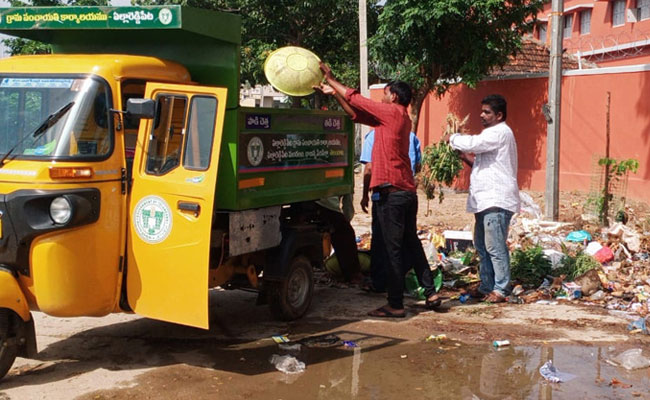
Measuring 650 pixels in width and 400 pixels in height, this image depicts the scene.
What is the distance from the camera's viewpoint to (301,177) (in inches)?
258

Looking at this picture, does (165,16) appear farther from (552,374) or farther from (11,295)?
(552,374)

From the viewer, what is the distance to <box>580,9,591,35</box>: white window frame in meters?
28.3

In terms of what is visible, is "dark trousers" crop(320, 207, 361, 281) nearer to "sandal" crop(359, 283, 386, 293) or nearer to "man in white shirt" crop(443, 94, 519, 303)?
"sandal" crop(359, 283, 386, 293)

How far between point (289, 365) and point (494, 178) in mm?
2801

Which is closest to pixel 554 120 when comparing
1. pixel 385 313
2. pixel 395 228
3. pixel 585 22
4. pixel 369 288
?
pixel 369 288

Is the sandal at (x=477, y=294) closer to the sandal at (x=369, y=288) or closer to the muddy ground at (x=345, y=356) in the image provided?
the muddy ground at (x=345, y=356)


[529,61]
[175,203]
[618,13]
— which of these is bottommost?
[175,203]

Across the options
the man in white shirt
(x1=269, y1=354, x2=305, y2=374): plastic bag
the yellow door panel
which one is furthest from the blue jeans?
the yellow door panel

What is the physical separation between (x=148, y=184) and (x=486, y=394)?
8.94 feet

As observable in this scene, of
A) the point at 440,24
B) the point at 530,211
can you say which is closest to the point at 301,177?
the point at 530,211

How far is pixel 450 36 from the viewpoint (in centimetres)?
1548

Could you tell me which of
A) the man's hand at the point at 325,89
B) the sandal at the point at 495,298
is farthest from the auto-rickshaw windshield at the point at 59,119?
the sandal at the point at 495,298

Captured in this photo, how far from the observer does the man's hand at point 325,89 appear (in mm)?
6074

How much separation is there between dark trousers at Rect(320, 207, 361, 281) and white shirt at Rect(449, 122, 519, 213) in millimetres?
1353
